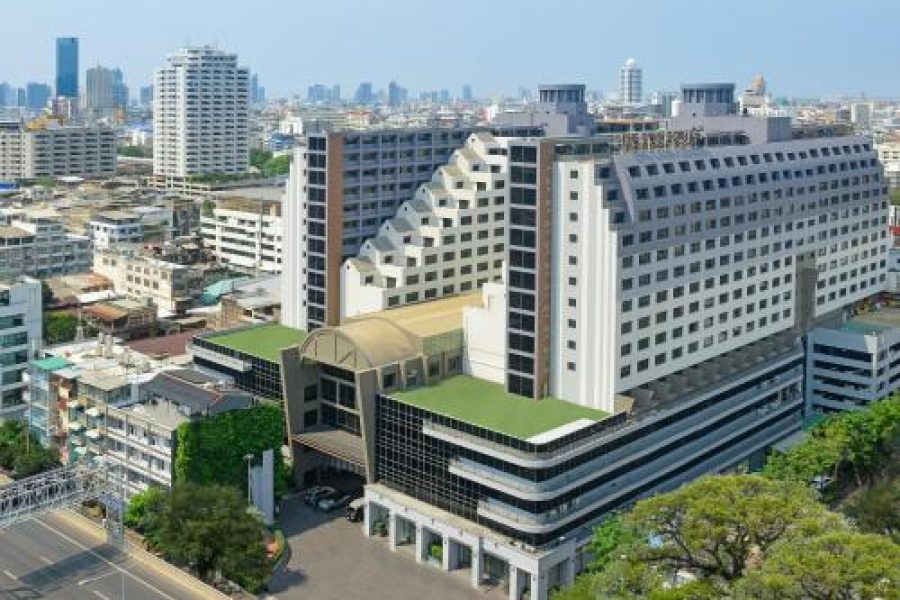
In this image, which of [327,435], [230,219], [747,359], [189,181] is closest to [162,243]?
[230,219]

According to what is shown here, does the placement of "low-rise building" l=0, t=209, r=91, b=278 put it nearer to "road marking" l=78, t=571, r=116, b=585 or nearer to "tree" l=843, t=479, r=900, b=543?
"road marking" l=78, t=571, r=116, b=585

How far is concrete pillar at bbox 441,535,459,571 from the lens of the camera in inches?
1662

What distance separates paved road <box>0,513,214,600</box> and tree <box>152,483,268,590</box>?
3.77 ft

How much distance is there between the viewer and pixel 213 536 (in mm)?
38031

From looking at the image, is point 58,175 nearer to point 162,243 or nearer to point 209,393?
point 162,243

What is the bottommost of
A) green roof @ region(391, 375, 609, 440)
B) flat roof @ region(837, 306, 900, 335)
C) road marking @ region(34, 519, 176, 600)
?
road marking @ region(34, 519, 176, 600)

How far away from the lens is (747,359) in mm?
52156

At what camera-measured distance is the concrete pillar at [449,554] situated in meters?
42.2

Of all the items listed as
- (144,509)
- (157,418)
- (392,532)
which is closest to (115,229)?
(157,418)

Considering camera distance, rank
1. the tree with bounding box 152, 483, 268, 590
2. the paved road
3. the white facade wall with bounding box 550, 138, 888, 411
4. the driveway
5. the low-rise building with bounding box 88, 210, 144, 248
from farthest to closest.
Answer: the low-rise building with bounding box 88, 210, 144, 248
the white facade wall with bounding box 550, 138, 888, 411
the driveway
the tree with bounding box 152, 483, 268, 590
the paved road

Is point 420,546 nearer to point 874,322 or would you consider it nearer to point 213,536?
point 213,536

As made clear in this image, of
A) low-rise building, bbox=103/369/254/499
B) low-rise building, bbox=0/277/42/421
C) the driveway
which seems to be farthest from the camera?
low-rise building, bbox=0/277/42/421

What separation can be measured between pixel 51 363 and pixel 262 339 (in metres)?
9.93

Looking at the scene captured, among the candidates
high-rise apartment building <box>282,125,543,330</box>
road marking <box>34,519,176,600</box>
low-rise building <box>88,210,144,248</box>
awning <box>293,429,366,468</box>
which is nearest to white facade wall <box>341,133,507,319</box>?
high-rise apartment building <box>282,125,543,330</box>
